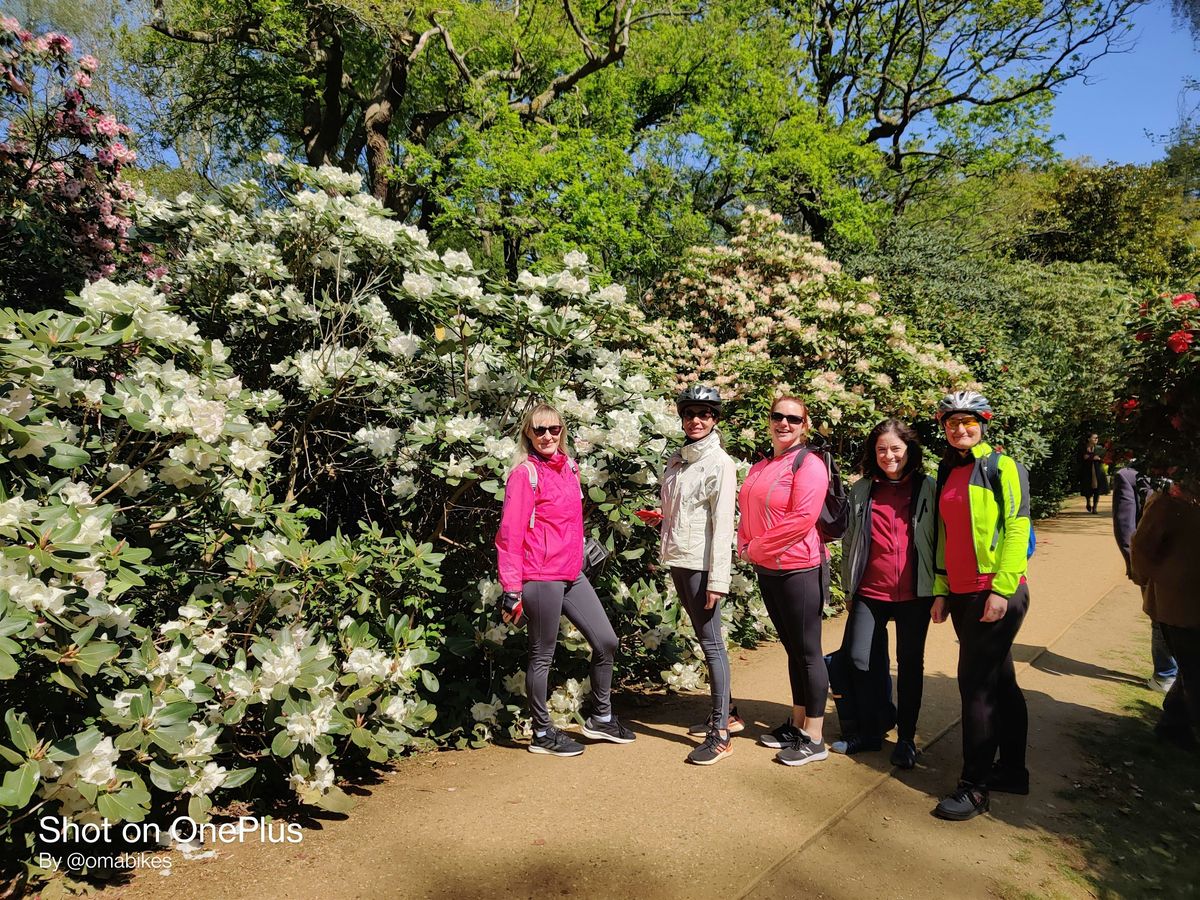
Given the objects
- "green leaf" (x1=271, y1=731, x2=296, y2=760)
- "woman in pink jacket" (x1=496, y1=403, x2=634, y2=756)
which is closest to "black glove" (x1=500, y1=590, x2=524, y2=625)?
"woman in pink jacket" (x1=496, y1=403, x2=634, y2=756)

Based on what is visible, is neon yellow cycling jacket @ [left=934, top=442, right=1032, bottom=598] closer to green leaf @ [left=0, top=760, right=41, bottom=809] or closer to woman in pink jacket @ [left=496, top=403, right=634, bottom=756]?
woman in pink jacket @ [left=496, top=403, right=634, bottom=756]

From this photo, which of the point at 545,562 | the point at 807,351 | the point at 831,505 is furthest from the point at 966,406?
the point at 807,351

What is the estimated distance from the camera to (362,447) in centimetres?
390

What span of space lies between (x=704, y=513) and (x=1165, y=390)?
209 cm

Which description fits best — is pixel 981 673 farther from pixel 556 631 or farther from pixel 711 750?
pixel 556 631

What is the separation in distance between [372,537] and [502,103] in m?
12.1

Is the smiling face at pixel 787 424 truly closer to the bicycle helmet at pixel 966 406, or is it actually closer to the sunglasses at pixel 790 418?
the sunglasses at pixel 790 418

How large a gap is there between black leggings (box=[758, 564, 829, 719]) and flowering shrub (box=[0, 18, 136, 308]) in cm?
571

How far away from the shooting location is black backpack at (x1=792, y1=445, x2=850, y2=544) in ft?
11.6

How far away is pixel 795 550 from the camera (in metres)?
3.46

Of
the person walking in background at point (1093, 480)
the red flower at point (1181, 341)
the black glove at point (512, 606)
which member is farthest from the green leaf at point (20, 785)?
the person walking in background at point (1093, 480)

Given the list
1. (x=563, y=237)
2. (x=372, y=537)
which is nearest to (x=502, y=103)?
(x=563, y=237)

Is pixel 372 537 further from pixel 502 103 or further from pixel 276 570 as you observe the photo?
pixel 502 103

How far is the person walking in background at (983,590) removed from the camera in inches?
121
